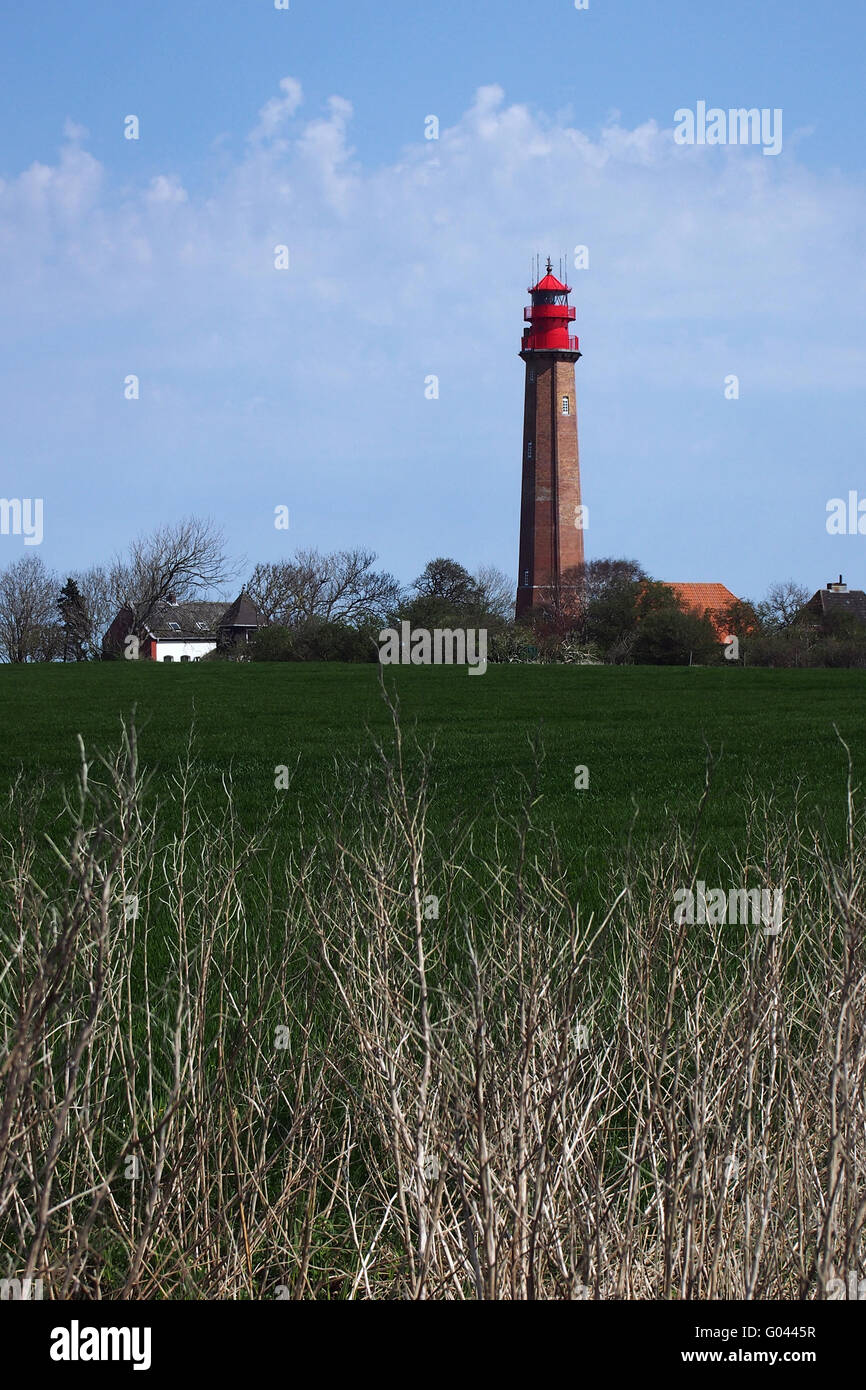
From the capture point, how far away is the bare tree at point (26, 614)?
6028 cm

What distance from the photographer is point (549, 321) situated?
5434cm

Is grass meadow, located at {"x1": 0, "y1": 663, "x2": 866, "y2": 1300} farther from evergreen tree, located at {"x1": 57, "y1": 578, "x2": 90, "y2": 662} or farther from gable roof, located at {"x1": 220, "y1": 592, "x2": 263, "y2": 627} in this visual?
gable roof, located at {"x1": 220, "y1": 592, "x2": 263, "y2": 627}

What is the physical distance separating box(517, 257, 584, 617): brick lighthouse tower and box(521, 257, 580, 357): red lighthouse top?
0.15ft

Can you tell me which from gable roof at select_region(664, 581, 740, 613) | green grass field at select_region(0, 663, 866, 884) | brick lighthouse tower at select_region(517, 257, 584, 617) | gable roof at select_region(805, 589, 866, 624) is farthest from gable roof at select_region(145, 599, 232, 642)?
gable roof at select_region(805, 589, 866, 624)

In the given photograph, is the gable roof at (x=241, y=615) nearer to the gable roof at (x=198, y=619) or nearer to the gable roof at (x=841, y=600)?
the gable roof at (x=198, y=619)

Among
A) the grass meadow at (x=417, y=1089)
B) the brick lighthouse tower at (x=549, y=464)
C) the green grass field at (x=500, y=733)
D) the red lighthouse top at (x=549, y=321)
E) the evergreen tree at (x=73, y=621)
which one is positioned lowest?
the grass meadow at (x=417, y=1089)

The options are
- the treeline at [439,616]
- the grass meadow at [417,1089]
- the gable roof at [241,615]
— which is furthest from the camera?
the gable roof at [241,615]

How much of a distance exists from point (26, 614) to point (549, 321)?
3069cm

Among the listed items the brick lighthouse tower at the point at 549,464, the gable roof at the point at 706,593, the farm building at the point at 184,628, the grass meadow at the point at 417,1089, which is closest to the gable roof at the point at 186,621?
the farm building at the point at 184,628

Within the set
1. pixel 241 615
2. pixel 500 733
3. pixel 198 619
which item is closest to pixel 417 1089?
pixel 500 733

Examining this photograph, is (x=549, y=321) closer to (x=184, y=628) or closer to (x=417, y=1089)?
(x=184, y=628)

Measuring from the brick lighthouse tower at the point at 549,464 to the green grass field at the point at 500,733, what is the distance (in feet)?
68.8

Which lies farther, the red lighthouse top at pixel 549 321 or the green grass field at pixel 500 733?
the red lighthouse top at pixel 549 321

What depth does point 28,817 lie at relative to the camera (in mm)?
2725
